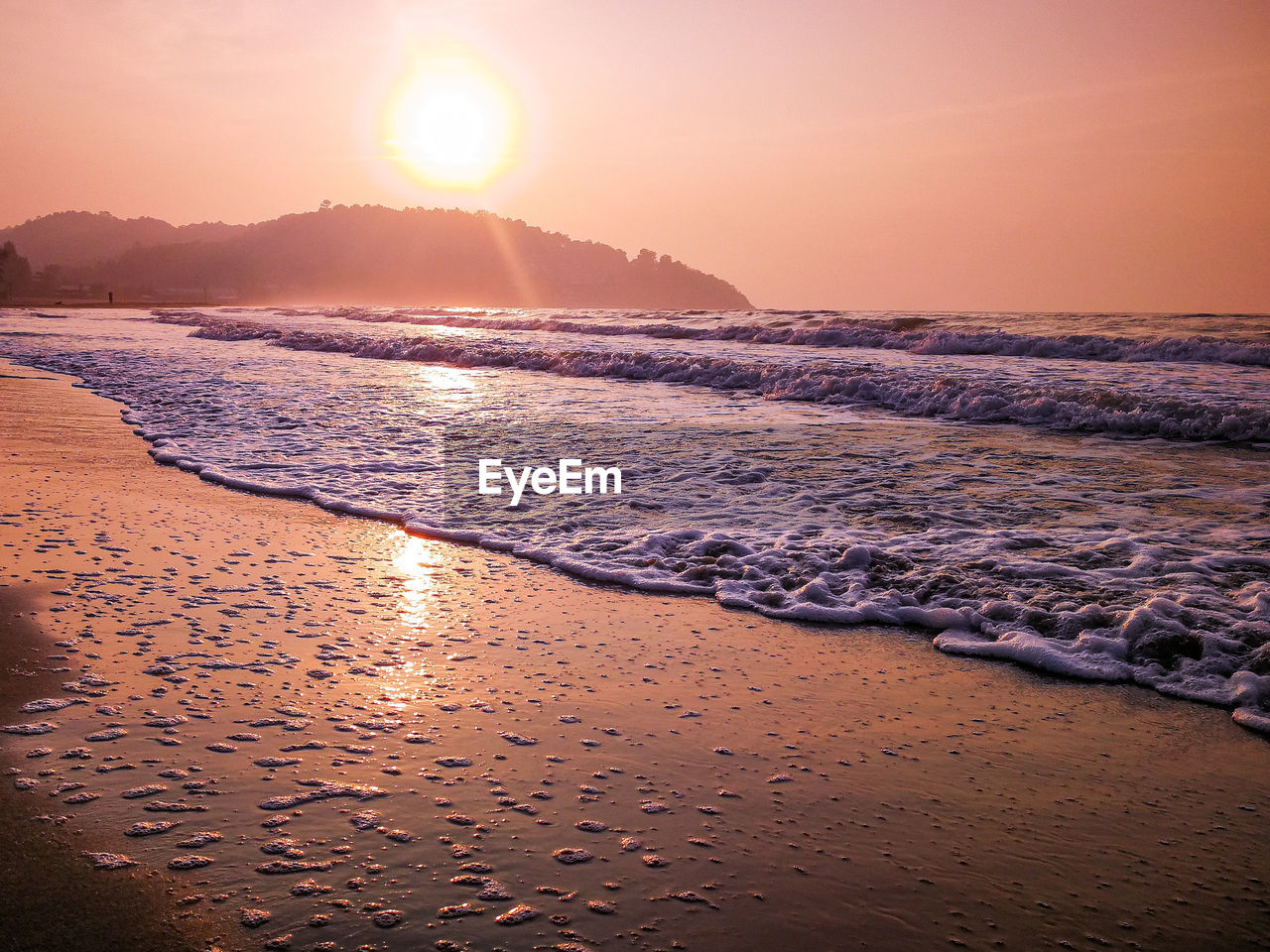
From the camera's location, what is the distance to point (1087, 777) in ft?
10.3

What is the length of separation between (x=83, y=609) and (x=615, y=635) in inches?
108

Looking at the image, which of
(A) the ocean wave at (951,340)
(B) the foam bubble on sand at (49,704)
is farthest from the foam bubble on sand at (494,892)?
(A) the ocean wave at (951,340)

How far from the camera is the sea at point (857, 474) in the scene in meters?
4.86

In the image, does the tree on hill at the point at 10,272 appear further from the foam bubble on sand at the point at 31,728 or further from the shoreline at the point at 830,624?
the foam bubble on sand at the point at 31,728

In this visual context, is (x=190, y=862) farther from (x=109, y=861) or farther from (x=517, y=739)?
(x=517, y=739)

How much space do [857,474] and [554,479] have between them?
2.97 meters

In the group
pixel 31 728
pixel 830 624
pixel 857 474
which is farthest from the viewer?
pixel 857 474

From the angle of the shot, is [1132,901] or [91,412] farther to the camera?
[91,412]

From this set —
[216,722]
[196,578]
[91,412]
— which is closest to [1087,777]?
[216,722]

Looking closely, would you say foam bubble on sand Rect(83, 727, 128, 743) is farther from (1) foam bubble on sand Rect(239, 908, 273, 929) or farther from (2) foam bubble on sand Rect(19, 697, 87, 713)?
(1) foam bubble on sand Rect(239, 908, 273, 929)

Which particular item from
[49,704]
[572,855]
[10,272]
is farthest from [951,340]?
[10,272]

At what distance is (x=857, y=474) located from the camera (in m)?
8.33

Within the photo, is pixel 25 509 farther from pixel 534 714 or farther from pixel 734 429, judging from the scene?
pixel 734 429

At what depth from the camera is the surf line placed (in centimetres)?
792
